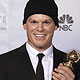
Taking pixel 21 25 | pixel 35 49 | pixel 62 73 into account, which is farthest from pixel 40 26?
pixel 21 25

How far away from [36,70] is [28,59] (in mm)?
67

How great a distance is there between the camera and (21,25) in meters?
1.50

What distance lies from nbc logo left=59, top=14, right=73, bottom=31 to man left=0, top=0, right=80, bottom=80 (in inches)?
13.0

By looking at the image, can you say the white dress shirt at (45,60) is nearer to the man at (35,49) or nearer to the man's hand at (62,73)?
the man at (35,49)

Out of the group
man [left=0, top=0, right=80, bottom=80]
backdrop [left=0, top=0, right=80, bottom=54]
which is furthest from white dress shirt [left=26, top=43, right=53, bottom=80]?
backdrop [left=0, top=0, right=80, bottom=54]

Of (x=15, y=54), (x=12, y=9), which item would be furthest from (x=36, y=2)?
(x=12, y=9)

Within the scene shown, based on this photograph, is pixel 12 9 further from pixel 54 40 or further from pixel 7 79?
pixel 7 79

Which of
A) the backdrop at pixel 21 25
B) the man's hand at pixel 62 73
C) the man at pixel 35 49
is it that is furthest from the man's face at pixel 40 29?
the backdrop at pixel 21 25

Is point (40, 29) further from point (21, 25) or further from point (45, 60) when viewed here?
point (21, 25)

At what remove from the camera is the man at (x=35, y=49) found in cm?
114

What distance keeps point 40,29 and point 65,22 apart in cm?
41

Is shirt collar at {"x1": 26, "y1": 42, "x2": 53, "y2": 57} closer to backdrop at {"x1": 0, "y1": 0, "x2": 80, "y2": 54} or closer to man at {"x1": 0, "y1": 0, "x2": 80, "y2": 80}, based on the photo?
man at {"x1": 0, "y1": 0, "x2": 80, "y2": 80}

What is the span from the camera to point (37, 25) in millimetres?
1139

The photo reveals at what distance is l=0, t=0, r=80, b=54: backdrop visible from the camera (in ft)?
4.86
